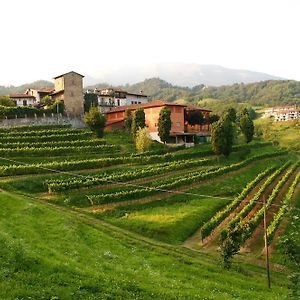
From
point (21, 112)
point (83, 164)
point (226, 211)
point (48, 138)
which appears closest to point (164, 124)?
point (48, 138)

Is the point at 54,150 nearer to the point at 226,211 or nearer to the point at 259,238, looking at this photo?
the point at 226,211

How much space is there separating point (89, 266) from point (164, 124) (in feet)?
186

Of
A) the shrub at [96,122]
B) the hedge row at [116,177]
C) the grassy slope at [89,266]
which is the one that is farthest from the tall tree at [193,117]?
the grassy slope at [89,266]

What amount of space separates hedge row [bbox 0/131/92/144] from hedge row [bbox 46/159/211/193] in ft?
62.2

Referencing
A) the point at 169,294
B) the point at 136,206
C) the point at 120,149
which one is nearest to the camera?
the point at 169,294

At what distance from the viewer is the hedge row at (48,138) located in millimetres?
77188

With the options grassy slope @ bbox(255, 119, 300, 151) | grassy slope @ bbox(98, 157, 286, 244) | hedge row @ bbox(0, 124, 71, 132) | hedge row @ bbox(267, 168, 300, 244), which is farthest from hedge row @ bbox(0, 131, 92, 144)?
grassy slope @ bbox(255, 119, 300, 151)

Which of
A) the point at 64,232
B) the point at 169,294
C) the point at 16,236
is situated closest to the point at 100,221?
the point at 64,232

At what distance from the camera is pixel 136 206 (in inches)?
2269

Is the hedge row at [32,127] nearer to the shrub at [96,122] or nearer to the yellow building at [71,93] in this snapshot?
the shrub at [96,122]

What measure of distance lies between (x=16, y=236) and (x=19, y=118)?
5971cm

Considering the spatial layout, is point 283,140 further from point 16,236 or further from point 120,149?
point 16,236

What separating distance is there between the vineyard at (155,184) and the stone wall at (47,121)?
13.1ft

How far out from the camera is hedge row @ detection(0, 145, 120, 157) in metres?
69.8
